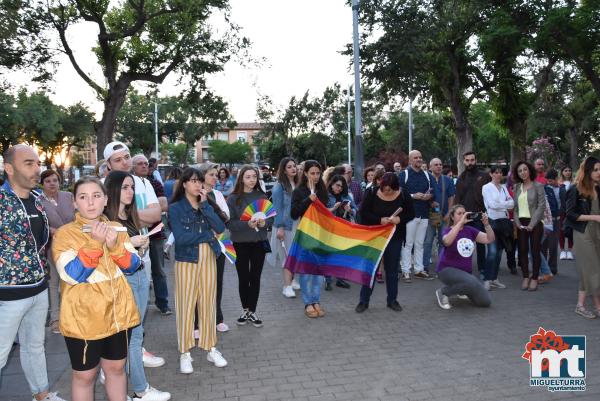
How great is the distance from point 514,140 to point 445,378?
21.9m

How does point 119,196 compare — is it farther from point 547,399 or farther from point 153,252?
point 547,399

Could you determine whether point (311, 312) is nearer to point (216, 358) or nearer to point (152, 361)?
point (216, 358)

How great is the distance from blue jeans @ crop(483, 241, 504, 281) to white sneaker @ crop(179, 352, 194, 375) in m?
5.08

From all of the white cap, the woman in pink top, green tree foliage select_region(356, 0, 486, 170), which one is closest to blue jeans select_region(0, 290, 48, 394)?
the white cap

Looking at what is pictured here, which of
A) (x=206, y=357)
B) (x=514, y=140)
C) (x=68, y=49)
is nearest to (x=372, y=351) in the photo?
(x=206, y=357)

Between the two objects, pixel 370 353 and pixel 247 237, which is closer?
pixel 370 353

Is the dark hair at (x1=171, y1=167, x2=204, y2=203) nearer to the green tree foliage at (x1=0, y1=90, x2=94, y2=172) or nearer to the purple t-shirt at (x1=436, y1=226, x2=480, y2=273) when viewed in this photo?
the purple t-shirt at (x1=436, y1=226, x2=480, y2=273)

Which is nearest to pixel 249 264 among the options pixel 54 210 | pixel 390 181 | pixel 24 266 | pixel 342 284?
pixel 390 181

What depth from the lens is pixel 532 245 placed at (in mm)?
7812

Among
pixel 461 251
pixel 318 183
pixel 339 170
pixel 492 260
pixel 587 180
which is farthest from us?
pixel 339 170

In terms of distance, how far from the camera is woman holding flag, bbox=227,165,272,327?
6.02 m

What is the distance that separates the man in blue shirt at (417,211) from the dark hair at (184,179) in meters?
4.91

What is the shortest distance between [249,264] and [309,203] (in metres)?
1.19

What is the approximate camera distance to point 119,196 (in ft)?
12.3
